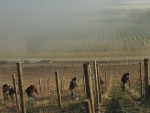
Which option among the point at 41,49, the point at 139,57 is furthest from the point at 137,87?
the point at 41,49

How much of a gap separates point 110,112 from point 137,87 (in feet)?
25.5

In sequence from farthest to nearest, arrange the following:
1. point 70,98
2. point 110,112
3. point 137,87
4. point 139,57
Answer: point 139,57, point 137,87, point 70,98, point 110,112

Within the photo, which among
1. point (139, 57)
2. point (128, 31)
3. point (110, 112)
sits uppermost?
point (128, 31)

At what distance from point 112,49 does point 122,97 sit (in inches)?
1342

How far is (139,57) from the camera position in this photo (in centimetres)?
4325

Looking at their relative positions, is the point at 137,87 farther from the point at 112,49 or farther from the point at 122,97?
the point at 112,49

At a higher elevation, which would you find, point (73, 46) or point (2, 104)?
point (73, 46)

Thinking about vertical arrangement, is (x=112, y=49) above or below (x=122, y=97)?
above

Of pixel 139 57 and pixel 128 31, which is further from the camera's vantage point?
pixel 128 31

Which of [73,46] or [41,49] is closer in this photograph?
[73,46]

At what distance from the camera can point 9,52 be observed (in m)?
60.1

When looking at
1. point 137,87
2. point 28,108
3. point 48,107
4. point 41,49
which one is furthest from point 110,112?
point 41,49

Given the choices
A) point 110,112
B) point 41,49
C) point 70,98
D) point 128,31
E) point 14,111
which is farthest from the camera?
point 41,49

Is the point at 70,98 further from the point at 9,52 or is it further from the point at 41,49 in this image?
the point at 9,52
